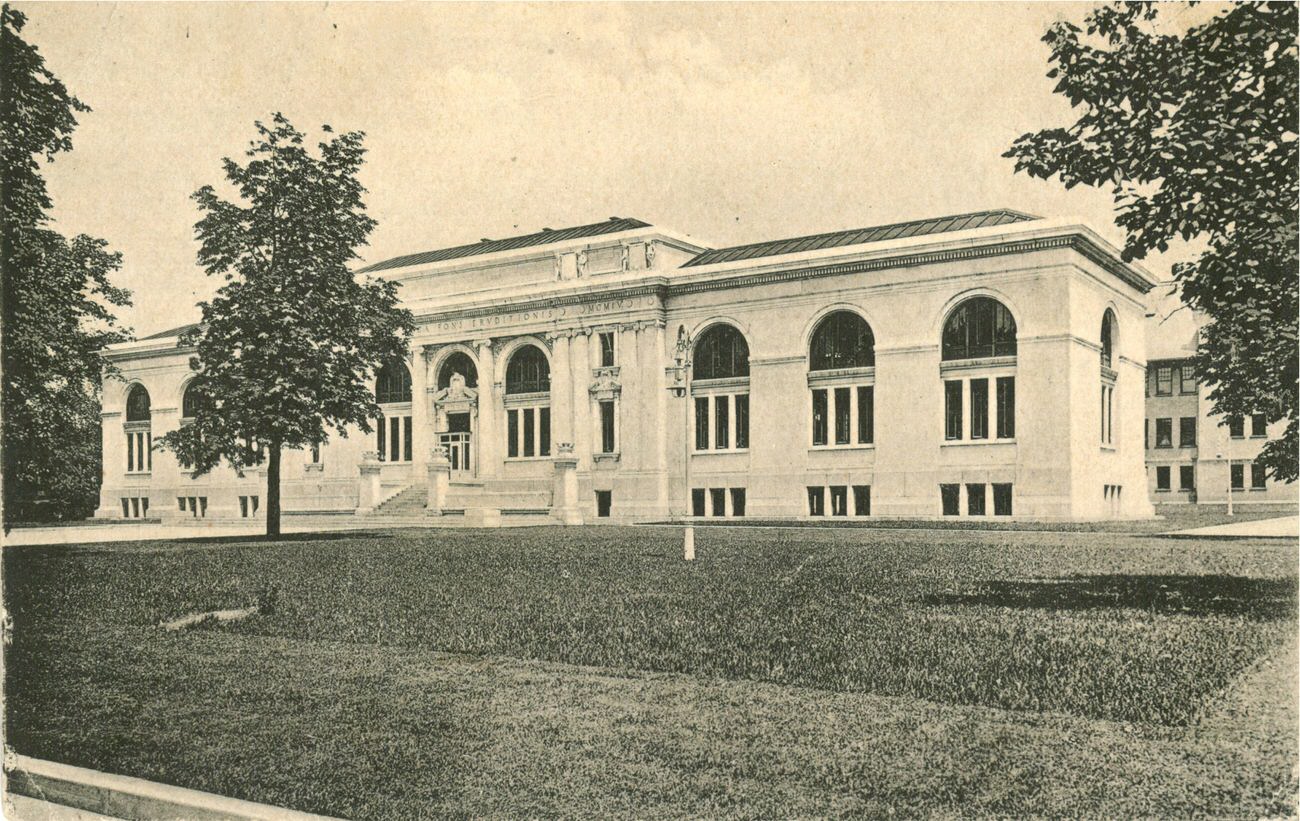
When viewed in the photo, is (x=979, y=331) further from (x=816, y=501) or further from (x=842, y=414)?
(x=816, y=501)

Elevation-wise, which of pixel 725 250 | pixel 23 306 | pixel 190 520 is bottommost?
pixel 190 520

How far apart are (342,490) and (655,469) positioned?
18.3 m

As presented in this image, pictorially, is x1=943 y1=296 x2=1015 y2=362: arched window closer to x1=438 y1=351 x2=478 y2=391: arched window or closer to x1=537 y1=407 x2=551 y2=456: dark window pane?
x1=537 y1=407 x2=551 y2=456: dark window pane

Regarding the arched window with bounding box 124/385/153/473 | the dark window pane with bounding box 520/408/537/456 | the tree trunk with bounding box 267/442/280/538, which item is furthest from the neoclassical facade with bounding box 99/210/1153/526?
the tree trunk with bounding box 267/442/280/538

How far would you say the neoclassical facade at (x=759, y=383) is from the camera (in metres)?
40.6

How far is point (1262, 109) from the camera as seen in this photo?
396 inches

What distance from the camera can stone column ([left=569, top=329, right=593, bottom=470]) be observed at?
50719mm

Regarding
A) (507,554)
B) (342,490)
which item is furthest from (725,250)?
(507,554)

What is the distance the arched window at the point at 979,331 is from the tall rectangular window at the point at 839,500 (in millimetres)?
6770

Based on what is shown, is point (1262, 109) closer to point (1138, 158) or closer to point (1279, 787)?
point (1138, 158)

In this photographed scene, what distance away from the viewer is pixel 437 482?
160 ft

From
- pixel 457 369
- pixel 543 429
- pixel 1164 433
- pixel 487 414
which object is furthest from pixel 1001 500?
pixel 1164 433

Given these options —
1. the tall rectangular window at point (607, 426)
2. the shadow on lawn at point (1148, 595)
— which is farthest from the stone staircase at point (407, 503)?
the shadow on lawn at point (1148, 595)

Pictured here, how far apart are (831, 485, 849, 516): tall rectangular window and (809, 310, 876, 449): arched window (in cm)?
61
